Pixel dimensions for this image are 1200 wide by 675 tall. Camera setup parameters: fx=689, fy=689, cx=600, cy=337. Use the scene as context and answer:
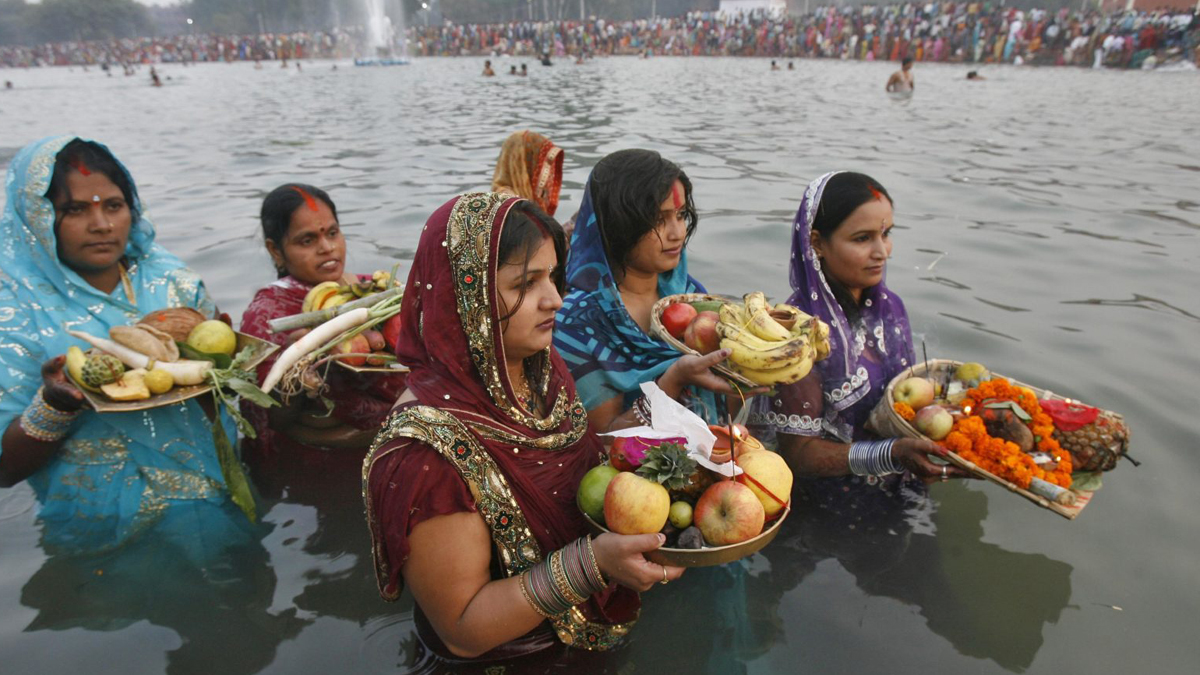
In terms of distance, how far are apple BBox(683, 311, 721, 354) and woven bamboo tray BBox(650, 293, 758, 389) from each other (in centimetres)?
3

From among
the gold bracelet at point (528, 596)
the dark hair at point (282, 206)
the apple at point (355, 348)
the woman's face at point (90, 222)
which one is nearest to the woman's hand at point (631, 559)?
the gold bracelet at point (528, 596)

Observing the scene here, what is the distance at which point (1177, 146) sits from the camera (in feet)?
42.3

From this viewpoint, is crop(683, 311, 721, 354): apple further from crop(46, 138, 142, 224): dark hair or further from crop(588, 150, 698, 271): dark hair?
crop(46, 138, 142, 224): dark hair

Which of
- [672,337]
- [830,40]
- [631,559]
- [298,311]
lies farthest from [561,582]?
[830,40]

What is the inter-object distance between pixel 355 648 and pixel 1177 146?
16.2 m

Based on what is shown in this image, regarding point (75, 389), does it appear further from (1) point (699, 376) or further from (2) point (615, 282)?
(1) point (699, 376)

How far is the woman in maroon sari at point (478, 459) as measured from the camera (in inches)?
72.7

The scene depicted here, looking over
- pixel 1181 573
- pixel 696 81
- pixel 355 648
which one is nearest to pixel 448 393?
pixel 355 648

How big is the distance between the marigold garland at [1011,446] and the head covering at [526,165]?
3513 millimetres

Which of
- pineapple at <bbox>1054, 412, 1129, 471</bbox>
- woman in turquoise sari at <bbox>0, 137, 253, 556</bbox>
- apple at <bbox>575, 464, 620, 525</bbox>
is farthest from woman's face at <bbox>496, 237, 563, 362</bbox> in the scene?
pineapple at <bbox>1054, 412, 1129, 471</bbox>

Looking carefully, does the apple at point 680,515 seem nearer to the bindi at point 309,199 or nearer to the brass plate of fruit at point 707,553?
the brass plate of fruit at point 707,553

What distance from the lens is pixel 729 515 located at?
6.20 feet

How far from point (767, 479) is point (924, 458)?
1.11 metres

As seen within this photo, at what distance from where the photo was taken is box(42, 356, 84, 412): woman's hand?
2699 millimetres
